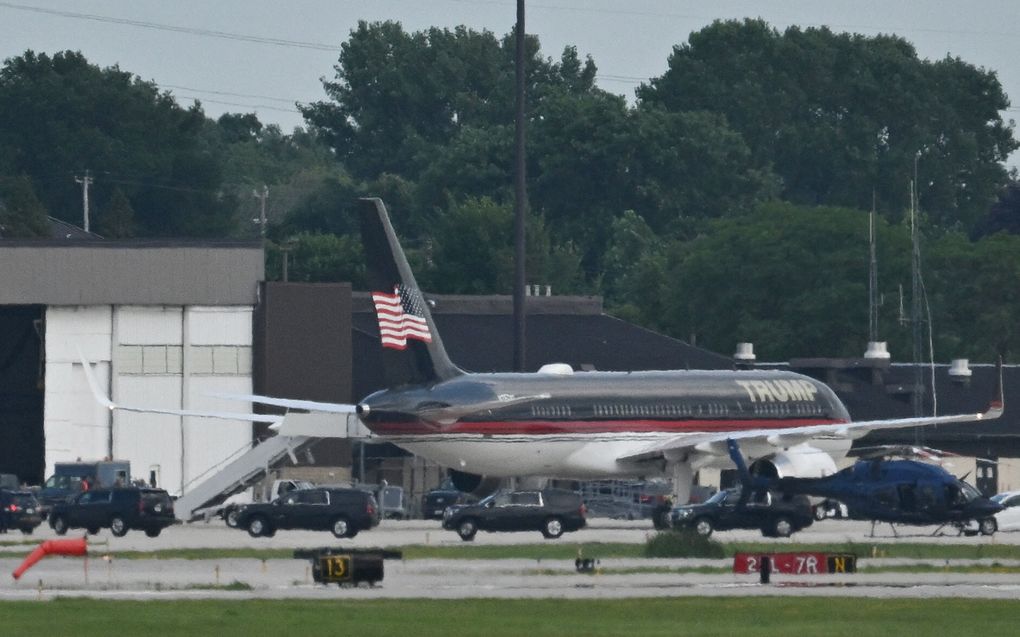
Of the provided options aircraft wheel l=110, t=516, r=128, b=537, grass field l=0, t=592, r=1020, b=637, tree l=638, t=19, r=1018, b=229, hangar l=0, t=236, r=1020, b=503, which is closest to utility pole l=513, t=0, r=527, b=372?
hangar l=0, t=236, r=1020, b=503

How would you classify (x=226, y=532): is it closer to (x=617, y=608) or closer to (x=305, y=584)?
(x=305, y=584)

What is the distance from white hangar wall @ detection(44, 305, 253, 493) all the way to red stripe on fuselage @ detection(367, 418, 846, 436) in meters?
27.0

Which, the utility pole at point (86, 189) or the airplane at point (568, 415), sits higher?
the utility pole at point (86, 189)

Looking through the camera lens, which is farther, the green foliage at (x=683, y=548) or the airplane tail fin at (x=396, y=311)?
the airplane tail fin at (x=396, y=311)

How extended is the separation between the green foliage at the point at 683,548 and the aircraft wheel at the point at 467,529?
1019 centimetres

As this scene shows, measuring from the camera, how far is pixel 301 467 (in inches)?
3853

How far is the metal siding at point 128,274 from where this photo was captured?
98500 millimetres

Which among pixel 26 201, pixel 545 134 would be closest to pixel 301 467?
pixel 26 201

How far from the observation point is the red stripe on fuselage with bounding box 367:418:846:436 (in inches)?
2881

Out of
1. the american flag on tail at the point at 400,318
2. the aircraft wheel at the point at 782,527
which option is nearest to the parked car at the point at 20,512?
the american flag on tail at the point at 400,318

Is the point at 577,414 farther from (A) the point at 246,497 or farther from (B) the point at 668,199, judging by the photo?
(B) the point at 668,199

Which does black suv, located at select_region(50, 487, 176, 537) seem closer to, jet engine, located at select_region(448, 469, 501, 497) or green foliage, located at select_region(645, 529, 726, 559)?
jet engine, located at select_region(448, 469, 501, 497)

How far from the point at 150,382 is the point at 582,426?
28316 millimetres

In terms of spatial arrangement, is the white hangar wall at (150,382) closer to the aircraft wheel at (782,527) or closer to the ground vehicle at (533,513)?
the ground vehicle at (533,513)
